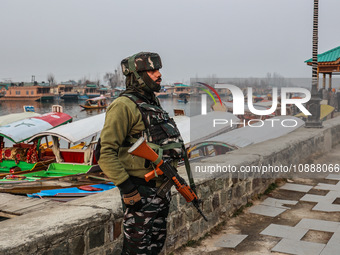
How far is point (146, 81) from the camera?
3.47m

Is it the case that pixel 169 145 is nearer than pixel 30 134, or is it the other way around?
pixel 169 145

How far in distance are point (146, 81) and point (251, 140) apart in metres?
9.65

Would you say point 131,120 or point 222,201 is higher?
point 131,120

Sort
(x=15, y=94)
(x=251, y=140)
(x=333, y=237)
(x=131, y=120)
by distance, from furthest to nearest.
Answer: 1. (x=15, y=94)
2. (x=251, y=140)
3. (x=333, y=237)
4. (x=131, y=120)

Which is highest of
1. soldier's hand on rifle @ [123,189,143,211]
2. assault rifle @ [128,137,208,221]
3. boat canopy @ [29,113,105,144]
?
assault rifle @ [128,137,208,221]

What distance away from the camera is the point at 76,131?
45.9 feet

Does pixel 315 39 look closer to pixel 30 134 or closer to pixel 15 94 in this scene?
pixel 30 134

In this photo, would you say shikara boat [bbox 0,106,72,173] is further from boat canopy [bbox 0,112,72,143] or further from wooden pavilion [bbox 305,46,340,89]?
wooden pavilion [bbox 305,46,340,89]

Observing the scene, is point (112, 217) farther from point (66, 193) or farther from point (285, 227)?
point (66, 193)

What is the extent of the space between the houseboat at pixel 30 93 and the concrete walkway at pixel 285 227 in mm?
104006

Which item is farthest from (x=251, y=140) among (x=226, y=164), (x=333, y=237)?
(x=333, y=237)

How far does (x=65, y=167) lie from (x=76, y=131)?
1307 mm

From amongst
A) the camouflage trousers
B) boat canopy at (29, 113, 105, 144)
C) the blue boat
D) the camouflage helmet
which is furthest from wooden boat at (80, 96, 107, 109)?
the camouflage trousers

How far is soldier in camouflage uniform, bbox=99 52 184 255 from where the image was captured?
3.25 metres
